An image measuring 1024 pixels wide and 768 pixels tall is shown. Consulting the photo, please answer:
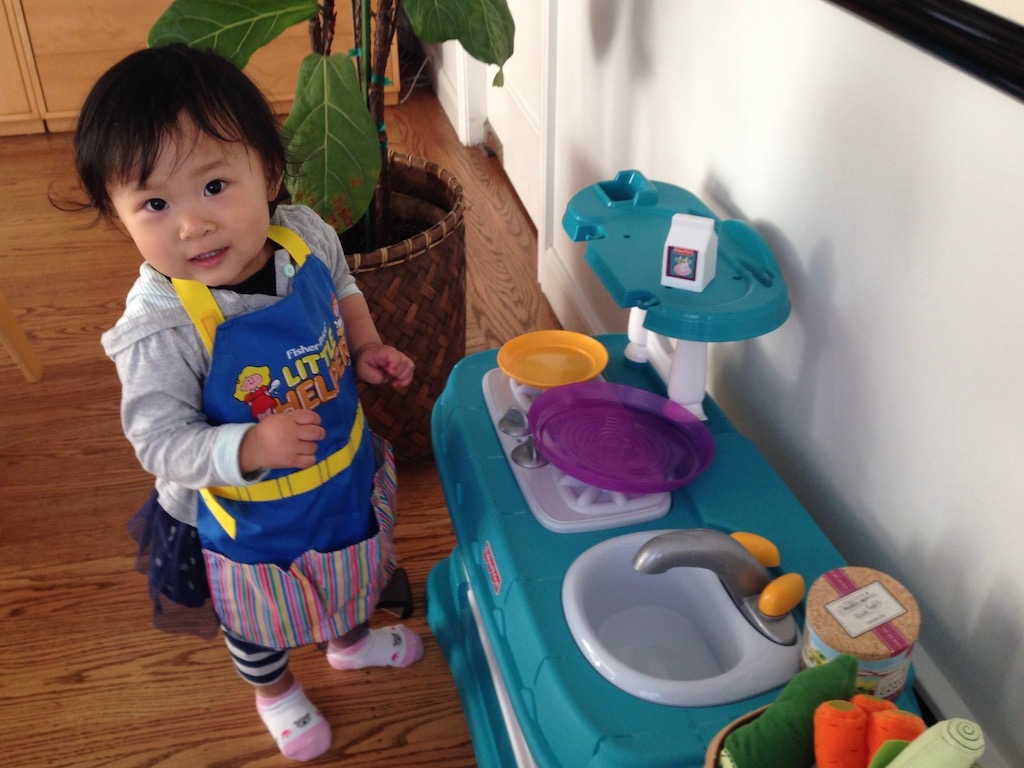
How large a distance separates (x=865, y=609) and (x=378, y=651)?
712mm

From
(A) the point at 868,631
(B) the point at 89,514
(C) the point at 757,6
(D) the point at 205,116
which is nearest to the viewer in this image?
(A) the point at 868,631

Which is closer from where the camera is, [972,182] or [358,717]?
[972,182]

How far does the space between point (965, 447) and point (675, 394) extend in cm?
34

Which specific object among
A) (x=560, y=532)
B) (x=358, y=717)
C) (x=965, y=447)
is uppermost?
(x=965, y=447)

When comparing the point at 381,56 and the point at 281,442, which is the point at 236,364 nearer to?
the point at 281,442

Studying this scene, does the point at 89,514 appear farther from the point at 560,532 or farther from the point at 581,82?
the point at 581,82

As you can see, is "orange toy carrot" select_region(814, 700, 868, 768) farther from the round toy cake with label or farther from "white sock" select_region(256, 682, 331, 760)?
"white sock" select_region(256, 682, 331, 760)

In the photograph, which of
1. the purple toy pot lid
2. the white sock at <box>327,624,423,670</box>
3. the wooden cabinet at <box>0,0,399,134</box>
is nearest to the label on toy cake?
the purple toy pot lid

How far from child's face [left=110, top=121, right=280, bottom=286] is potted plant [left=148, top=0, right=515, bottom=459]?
295 millimetres

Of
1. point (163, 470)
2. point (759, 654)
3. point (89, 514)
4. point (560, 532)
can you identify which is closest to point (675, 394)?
point (560, 532)

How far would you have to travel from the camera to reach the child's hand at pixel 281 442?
80 cm

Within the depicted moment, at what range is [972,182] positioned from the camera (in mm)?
675

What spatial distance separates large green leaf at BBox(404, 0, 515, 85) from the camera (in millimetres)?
1167

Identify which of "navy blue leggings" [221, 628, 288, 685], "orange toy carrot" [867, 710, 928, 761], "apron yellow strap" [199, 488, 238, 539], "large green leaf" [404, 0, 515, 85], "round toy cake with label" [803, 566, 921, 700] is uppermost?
"large green leaf" [404, 0, 515, 85]
